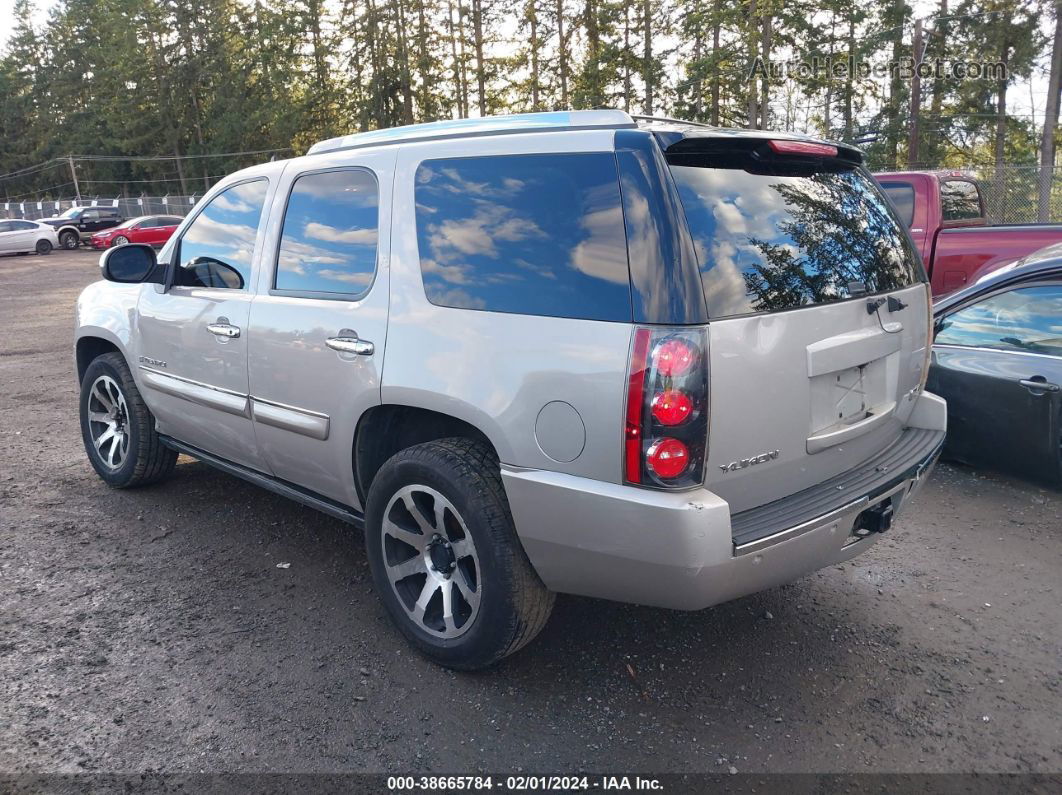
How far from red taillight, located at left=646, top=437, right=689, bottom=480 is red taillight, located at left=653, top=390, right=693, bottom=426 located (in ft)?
0.20

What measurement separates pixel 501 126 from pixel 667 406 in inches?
51.8

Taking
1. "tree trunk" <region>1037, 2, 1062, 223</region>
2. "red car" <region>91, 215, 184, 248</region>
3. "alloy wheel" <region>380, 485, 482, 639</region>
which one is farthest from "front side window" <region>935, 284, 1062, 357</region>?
"red car" <region>91, 215, 184, 248</region>

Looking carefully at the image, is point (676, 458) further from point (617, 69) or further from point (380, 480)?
point (617, 69)

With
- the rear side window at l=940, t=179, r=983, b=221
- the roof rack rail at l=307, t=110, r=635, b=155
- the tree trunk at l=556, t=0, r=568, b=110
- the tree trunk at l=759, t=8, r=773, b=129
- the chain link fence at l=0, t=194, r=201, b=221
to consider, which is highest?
the tree trunk at l=556, t=0, r=568, b=110

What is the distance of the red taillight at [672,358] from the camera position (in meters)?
2.52

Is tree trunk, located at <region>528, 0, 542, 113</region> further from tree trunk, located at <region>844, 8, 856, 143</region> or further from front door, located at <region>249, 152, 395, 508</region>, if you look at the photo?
front door, located at <region>249, 152, 395, 508</region>

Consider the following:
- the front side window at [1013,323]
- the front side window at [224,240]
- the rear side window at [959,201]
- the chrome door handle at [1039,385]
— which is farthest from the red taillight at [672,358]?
the rear side window at [959,201]

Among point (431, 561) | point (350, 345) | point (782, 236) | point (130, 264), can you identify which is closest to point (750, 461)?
point (782, 236)

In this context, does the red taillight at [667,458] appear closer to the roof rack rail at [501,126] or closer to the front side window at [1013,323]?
the roof rack rail at [501,126]

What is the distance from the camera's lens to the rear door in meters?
2.64

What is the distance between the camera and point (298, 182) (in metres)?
3.88

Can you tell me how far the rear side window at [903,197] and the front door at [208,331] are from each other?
22.9ft

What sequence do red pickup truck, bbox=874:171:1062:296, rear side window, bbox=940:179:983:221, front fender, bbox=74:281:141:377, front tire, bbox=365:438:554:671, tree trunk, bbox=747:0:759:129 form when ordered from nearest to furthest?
1. front tire, bbox=365:438:554:671
2. front fender, bbox=74:281:141:377
3. red pickup truck, bbox=874:171:1062:296
4. rear side window, bbox=940:179:983:221
5. tree trunk, bbox=747:0:759:129

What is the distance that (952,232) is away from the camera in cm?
841
